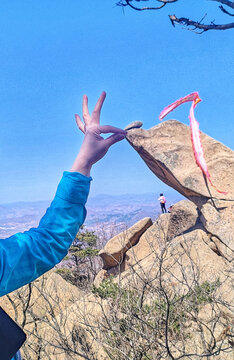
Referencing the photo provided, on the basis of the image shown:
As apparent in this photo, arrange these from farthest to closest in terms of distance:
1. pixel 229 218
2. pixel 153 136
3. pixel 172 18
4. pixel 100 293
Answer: pixel 153 136 < pixel 229 218 < pixel 100 293 < pixel 172 18

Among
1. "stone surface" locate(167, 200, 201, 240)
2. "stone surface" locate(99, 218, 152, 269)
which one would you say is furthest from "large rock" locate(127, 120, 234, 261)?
"stone surface" locate(99, 218, 152, 269)

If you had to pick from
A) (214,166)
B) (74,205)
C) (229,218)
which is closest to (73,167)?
(74,205)

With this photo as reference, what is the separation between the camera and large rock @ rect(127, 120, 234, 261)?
27.7 feet

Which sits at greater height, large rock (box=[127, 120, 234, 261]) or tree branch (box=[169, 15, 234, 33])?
tree branch (box=[169, 15, 234, 33])

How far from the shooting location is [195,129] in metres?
9.82

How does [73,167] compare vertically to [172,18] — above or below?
below

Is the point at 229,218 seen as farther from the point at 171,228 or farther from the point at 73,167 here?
the point at 73,167

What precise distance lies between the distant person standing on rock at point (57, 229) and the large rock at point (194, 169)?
7606mm

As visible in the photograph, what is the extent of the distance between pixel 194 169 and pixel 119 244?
3.73 m

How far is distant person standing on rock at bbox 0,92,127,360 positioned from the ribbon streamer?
8.34 meters

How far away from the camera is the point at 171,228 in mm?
9969

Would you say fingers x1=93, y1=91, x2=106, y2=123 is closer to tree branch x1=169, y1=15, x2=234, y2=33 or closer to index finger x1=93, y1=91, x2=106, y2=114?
index finger x1=93, y1=91, x2=106, y2=114

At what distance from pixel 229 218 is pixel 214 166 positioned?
5.40 feet

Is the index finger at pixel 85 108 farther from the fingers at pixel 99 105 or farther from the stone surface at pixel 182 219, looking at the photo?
the stone surface at pixel 182 219
